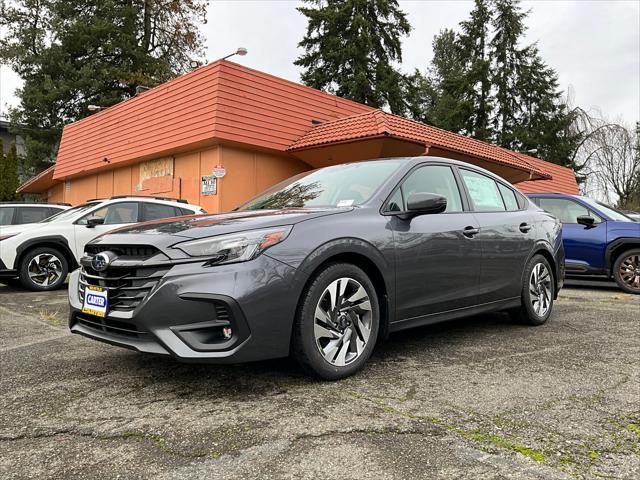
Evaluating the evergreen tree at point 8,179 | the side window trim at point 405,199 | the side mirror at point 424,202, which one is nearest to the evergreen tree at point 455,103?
the evergreen tree at point 8,179

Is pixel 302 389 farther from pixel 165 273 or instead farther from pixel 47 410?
pixel 47 410

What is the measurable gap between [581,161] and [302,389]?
37.6 m

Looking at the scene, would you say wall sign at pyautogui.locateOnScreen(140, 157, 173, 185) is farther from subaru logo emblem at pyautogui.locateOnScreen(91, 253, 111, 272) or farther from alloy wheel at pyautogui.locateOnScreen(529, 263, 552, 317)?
subaru logo emblem at pyautogui.locateOnScreen(91, 253, 111, 272)

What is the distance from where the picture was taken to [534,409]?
2.73 meters

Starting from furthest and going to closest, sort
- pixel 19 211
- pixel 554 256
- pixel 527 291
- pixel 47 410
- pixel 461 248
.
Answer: pixel 19 211 → pixel 554 256 → pixel 527 291 → pixel 461 248 → pixel 47 410

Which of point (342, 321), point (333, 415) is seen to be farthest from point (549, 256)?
point (333, 415)

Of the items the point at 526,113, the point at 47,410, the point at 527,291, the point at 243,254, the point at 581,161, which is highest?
the point at 526,113

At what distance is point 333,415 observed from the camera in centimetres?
260

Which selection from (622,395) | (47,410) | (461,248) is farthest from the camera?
(461,248)

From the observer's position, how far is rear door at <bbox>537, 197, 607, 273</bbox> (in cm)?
825

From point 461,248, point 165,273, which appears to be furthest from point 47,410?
point 461,248

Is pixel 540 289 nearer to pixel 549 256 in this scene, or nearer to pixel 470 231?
pixel 549 256

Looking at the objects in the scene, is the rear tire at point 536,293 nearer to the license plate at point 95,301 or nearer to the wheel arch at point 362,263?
the wheel arch at point 362,263

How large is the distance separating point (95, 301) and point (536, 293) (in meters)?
3.92
